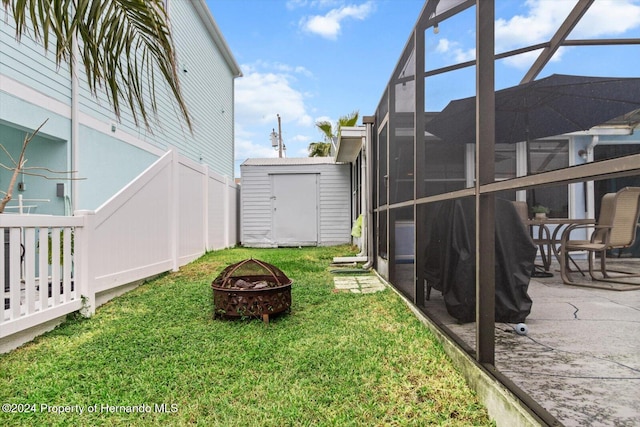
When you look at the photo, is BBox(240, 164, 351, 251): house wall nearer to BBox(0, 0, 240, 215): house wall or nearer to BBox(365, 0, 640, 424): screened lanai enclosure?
BBox(0, 0, 240, 215): house wall

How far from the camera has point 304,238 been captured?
954 cm

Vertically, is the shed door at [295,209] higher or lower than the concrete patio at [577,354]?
higher

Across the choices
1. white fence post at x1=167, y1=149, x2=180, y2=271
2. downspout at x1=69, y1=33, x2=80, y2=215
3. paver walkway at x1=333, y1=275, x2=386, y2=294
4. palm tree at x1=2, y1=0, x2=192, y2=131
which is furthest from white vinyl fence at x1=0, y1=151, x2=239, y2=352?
paver walkway at x1=333, y1=275, x2=386, y2=294

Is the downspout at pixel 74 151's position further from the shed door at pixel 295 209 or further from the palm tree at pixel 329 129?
the palm tree at pixel 329 129

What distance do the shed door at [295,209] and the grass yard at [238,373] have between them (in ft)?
20.3

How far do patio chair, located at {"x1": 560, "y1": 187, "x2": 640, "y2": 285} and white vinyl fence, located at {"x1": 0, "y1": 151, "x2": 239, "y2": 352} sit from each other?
13.7ft

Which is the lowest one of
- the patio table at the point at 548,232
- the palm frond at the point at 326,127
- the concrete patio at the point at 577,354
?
the concrete patio at the point at 577,354

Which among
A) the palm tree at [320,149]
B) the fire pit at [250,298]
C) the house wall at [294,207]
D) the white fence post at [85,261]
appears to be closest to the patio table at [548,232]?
the fire pit at [250,298]

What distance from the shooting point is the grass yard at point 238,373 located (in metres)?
1.67

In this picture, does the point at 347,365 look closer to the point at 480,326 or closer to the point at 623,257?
the point at 480,326

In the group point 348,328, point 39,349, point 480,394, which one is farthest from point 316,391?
point 39,349

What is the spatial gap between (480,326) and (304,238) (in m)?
7.92

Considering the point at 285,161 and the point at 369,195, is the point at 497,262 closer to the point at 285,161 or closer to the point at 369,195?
the point at 369,195

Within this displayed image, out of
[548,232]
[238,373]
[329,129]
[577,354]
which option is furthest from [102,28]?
[329,129]
